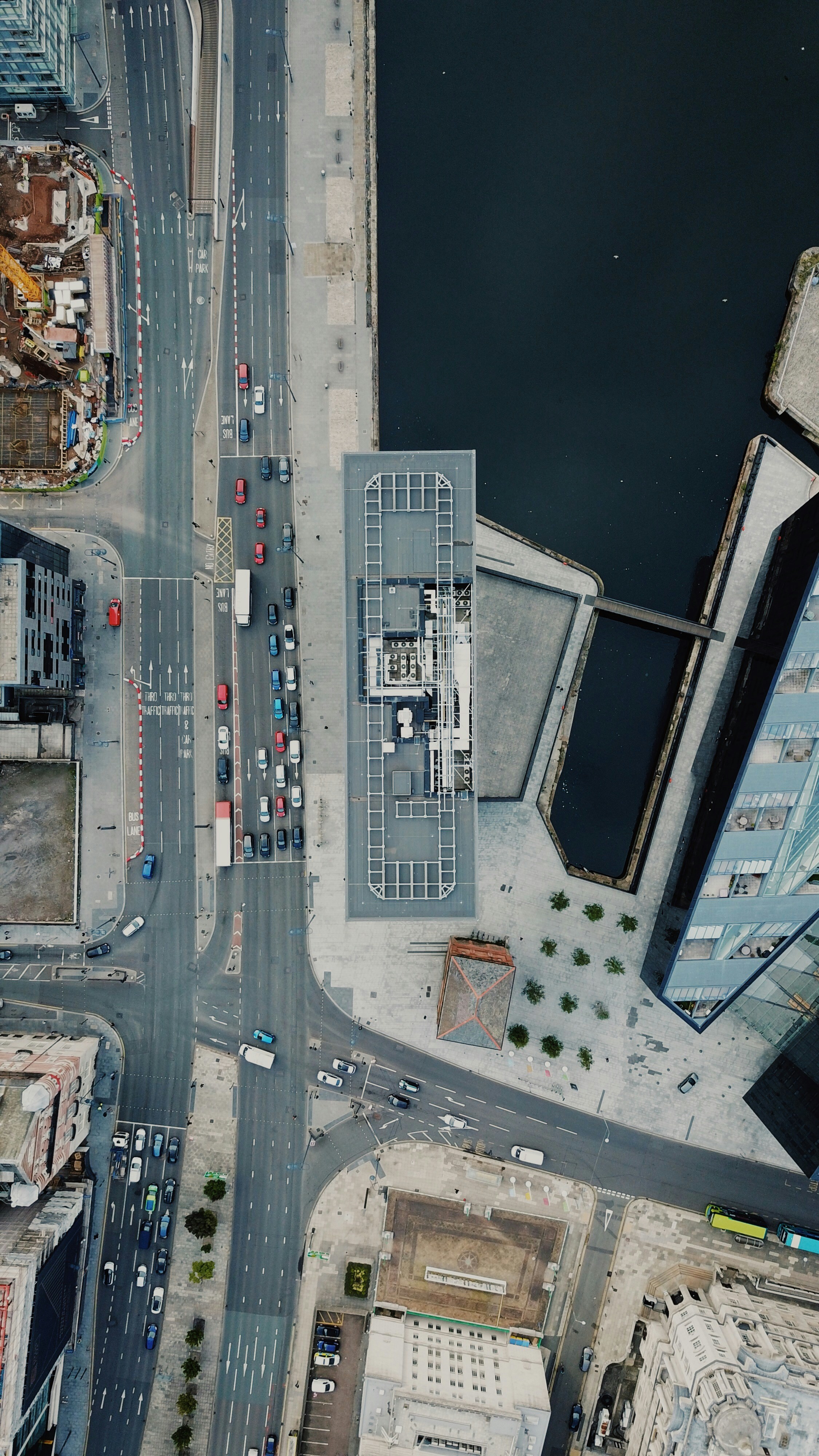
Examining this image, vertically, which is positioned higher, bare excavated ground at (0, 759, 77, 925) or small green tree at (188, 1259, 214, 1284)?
bare excavated ground at (0, 759, 77, 925)

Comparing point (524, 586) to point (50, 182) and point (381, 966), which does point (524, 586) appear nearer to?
point (381, 966)

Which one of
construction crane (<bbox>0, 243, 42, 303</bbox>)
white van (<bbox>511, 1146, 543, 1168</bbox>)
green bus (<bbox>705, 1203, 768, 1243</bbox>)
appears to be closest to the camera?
construction crane (<bbox>0, 243, 42, 303</bbox>)

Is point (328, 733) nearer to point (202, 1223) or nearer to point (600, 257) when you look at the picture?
point (202, 1223)

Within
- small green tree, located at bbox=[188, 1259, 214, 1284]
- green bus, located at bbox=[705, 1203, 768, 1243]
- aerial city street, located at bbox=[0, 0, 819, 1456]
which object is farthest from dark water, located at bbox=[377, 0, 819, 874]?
small green tree, located at bbox=[188, 1259, 214, 1284]

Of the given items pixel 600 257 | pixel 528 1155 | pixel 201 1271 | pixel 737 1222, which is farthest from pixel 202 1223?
pixel 600 257

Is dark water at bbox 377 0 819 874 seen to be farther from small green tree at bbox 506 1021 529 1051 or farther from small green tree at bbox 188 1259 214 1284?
small green tree at bbox 188 1259 214 1284
